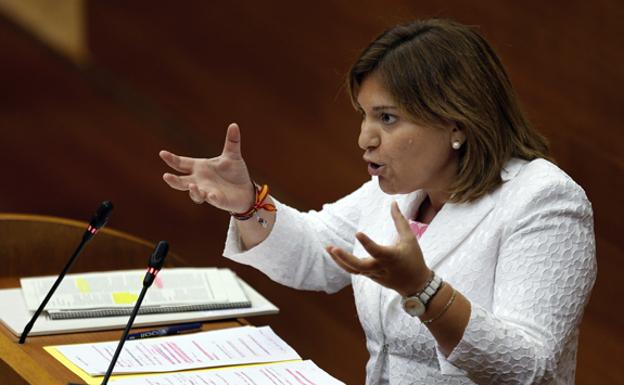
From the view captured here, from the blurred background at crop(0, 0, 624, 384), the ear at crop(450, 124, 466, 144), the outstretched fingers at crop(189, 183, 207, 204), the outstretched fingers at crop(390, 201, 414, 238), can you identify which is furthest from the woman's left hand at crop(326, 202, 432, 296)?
the blurred background at crop(0, 0, 624, 384)

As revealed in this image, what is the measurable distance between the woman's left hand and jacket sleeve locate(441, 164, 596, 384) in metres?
0.15

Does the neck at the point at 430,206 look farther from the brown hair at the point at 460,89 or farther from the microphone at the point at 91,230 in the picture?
the microphone at the point at 91,230

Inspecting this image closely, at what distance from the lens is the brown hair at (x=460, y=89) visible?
2057mm

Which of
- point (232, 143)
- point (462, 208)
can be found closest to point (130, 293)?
point (232, 143)

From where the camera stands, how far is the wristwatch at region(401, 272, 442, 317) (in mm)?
1737

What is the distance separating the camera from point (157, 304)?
233 centimetres

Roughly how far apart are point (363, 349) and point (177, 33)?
1921 millimetres

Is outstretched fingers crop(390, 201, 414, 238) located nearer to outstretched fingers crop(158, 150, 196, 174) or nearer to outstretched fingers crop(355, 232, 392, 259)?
outstretched fingers crop(355, 232, 392, 259)

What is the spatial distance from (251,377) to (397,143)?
0.50m

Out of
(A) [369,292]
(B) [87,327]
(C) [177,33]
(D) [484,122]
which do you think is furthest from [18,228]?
(C) [177,33]

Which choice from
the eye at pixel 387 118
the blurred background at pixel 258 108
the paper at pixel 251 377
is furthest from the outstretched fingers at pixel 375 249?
the blurred background at pixel 258 108

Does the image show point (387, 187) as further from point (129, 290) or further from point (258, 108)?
point (258, 108)

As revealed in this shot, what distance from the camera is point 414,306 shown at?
5.71ft

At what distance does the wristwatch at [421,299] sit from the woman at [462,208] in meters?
0.02
